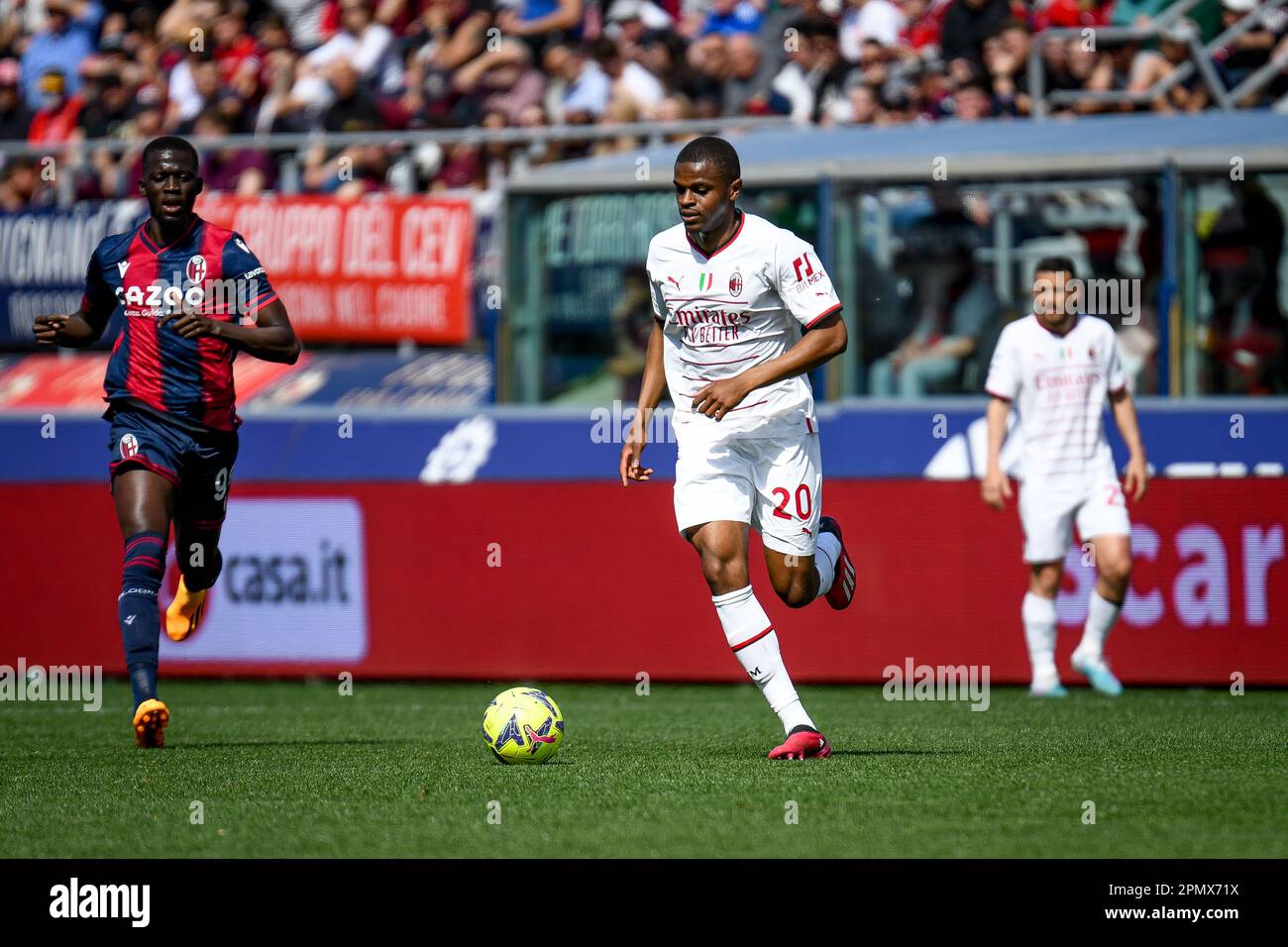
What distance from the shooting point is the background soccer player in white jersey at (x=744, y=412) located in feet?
26.0

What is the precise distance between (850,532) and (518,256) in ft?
15.0

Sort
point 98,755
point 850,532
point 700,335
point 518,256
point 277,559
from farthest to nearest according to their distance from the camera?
point 518,256 < point 277,559 < point 850,532 < point 98,755 < point 700,335

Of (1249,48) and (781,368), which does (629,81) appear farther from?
(781,368)

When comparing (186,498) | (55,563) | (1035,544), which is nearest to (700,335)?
(186,498)

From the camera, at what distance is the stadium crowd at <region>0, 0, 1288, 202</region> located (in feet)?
53.8

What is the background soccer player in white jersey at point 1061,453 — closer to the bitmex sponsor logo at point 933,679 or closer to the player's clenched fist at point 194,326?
the bitmex sponsor logo at point 933,679

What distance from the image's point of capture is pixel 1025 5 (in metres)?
16.9

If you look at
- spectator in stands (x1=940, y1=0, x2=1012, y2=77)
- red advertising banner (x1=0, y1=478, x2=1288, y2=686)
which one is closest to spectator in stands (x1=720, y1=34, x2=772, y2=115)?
spectator in stands (x1=940, y1=0, x2=1012, y2=77)

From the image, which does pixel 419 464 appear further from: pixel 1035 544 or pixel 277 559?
pixel 1035 544

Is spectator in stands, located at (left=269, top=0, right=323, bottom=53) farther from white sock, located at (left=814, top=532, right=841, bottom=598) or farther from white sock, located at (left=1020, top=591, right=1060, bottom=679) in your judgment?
white sock, located at (left=814, top=532, right=841, bottom=598)

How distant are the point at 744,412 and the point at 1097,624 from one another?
13.4 feet
